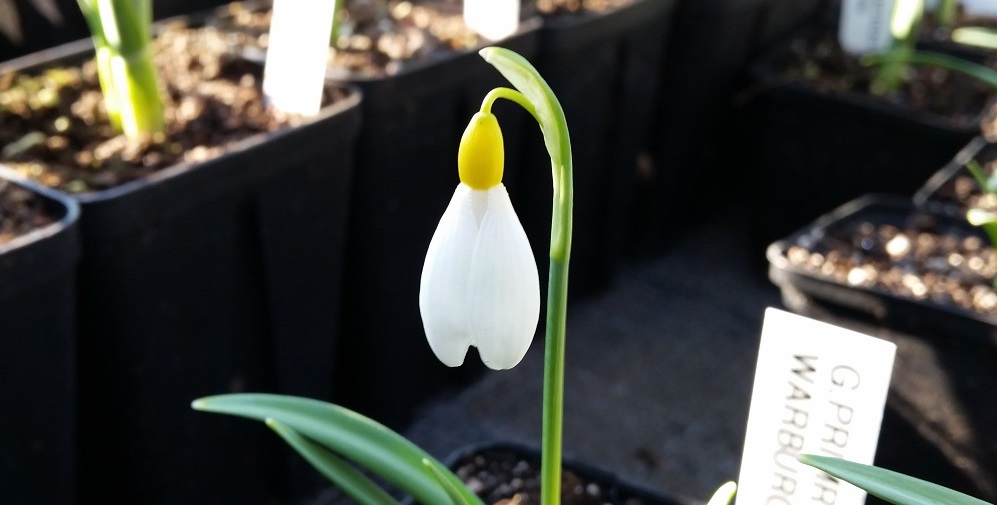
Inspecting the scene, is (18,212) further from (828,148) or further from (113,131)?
(828,148)

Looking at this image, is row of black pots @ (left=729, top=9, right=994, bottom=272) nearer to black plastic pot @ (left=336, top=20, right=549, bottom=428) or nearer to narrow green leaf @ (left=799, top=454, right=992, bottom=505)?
black plastic pot @ (left=336, top=20, right=549, bottom=428)

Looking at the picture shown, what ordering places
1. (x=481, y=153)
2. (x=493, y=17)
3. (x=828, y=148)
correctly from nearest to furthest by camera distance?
(x=481, y=153)
(x=493, y=17)
(x=828, y=148)

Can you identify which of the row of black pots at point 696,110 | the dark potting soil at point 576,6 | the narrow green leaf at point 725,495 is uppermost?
the dark potting soil at point 576,6

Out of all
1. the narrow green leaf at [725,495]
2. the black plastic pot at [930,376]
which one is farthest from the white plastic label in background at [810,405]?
the black plastic pot at [930,376]

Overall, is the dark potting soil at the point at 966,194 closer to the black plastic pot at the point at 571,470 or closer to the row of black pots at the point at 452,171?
the row of black pots at the point at 452,171

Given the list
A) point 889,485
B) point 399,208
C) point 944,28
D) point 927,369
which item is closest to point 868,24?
point 944,28

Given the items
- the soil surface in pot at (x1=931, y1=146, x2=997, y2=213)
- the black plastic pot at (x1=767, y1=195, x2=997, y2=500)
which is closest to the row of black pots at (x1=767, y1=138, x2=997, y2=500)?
the black plastic pot at (x1=767, y1=195, x2=997, y2=500)
